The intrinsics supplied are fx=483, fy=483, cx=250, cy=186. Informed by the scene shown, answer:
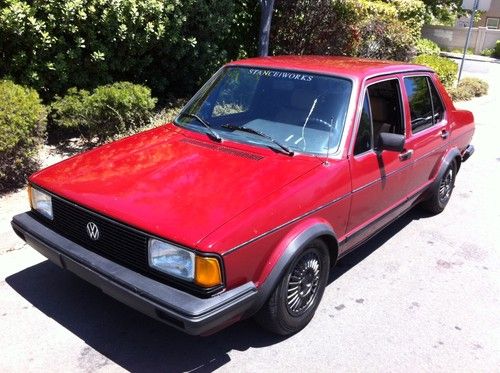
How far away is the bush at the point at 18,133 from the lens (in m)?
4.93

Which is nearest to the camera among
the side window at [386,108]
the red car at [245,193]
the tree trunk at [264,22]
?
the red car at [245,193]

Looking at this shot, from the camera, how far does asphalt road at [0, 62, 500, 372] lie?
3000 millimetres

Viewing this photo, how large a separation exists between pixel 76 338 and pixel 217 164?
4.78ft

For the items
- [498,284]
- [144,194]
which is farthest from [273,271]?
[498,284]

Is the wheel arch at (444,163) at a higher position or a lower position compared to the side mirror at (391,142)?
lower

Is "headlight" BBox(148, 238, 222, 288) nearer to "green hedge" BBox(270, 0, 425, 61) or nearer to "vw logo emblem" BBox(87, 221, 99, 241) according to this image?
"vw logo emblem" BBox(87, 221, 99, 241)

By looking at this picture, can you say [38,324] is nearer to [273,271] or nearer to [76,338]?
[76,338]

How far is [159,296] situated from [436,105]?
3639mm

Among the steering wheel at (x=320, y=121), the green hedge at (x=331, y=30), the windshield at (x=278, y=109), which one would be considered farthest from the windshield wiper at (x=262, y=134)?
the green hedge at (x=331, y=30)

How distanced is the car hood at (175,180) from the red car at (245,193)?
0.01m

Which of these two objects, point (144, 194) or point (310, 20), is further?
point (310, 20)

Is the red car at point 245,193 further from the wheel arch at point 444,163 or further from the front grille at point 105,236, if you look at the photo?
the wheel arch at point 444,163

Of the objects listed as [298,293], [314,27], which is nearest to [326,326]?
[298,293]

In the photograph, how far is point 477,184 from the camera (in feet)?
21.6
